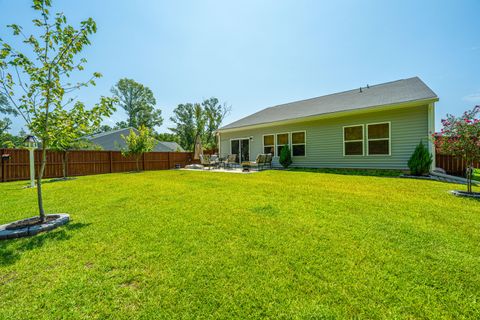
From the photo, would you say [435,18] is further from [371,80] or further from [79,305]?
[79,305]

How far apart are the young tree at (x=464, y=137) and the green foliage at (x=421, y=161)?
2.39 meters

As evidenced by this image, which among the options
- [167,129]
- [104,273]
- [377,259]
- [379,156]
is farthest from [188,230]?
[167,129]

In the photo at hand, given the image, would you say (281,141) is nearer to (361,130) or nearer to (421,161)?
(361,130)

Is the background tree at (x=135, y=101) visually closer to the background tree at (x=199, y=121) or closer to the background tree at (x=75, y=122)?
the background tree at (x=199, y=121)

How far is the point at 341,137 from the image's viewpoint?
10.3m

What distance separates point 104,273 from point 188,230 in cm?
112

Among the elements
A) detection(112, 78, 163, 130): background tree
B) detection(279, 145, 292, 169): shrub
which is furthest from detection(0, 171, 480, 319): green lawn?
detection(112, 78, 163, 130): background tree

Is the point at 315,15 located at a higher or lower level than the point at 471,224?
higher

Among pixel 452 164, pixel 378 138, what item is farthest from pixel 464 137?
pixel 452 164

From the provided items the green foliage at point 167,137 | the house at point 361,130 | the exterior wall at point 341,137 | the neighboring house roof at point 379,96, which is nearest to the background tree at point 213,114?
the green foliage at point 167,137

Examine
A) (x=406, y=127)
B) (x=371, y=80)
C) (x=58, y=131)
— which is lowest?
(x=58, y=131)

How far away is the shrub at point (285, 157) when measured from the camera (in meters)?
11.5

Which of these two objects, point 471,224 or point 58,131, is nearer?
point 471,224

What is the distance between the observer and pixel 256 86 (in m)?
16.4
